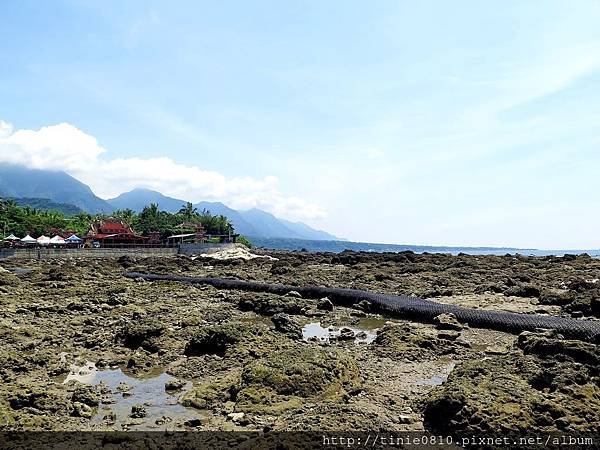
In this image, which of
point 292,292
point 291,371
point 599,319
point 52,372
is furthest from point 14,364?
point 599,319

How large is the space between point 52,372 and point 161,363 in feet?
8.57

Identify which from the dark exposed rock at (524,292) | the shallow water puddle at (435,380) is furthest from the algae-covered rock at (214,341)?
the dark exposed rock at (524,292)

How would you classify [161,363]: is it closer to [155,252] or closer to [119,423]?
[119,423]

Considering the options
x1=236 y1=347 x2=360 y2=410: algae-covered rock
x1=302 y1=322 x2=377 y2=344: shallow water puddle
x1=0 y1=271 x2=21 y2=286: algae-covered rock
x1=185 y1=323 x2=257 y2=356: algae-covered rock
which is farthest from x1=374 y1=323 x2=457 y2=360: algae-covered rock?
x1=0 y1=271 x2=21 y2=286: algae-covered rock

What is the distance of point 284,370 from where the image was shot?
9.62 meters

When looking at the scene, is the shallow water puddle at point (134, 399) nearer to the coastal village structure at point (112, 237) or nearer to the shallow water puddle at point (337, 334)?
the shallow water puddle at point (337, 334)

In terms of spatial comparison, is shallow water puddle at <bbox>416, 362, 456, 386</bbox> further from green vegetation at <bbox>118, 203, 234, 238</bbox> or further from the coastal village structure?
green vegetation at <bbox>118, 203, 234, 238</bbox>

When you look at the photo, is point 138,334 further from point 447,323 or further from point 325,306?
point 447,323

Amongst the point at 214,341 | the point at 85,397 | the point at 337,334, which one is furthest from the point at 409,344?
the point at 85,397

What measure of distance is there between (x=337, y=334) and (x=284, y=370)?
655 cm

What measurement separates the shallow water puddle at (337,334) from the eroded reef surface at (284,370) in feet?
0.47

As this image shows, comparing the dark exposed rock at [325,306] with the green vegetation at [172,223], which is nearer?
the dark exposed rock at [325,306]

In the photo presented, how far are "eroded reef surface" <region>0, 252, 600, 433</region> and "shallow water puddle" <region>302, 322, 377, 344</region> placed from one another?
0.14 metres

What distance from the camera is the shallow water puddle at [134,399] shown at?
8.28 meters
